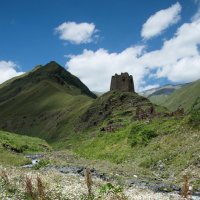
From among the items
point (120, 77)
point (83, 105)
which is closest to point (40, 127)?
point (83, 105)

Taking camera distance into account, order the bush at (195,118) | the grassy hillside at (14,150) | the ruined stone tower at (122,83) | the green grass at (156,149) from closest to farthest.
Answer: the green grass at (156,149) → the grassy hillside at (14,150) → the bush at (195,118) → the ruined stone tower at (122,83)

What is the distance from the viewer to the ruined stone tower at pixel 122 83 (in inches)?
7072

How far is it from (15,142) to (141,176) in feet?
125

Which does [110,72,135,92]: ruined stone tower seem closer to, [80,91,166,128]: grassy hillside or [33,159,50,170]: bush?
[80,91,166,128]: grassy hillside

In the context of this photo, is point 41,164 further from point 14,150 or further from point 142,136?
point 14,150

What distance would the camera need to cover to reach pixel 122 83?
7136 inches

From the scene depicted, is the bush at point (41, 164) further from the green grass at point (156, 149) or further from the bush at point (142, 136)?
the bush at point (142, 136)

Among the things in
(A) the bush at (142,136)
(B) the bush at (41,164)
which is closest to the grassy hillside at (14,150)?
(B) the bush at (41,164)

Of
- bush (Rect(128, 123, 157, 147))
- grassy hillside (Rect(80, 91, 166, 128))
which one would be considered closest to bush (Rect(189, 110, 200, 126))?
bush (Rect(128, 123, 157, 147))

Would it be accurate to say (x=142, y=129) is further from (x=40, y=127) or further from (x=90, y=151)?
(x=40, y=127)

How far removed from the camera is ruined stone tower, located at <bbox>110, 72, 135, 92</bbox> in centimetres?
17962

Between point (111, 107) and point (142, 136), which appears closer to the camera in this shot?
point (142, 136)

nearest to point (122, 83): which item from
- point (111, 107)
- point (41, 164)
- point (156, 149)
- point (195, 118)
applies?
point (111, 107)

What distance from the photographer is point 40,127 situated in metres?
174
